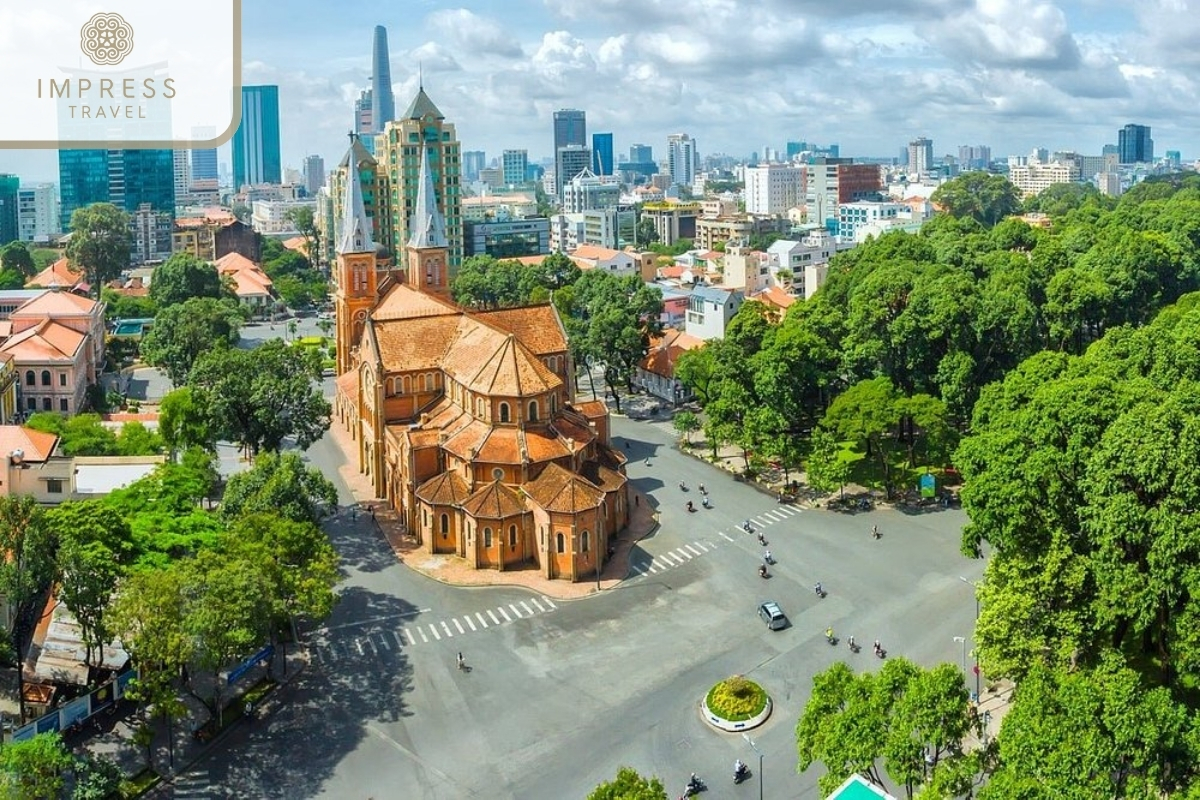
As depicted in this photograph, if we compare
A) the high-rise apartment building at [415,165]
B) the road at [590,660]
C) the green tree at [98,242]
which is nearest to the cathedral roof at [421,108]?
the high-rise apartment building at [415,165]

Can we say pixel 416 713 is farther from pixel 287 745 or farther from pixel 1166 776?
pixel 1166 776

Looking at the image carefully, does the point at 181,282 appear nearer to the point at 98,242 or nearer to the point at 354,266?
the point at 98,242

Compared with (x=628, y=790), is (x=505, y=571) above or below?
below

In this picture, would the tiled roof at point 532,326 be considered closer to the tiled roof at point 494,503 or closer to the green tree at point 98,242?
the tiled roof at point 494,503

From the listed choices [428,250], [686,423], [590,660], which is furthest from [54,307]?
[590,660]

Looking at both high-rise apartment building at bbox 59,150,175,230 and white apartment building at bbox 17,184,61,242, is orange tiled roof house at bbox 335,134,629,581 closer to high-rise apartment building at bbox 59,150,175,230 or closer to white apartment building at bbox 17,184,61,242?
high-rise apartment building at bbox 59,150,175,230

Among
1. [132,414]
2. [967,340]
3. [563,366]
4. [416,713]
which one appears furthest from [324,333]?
[416,713]
